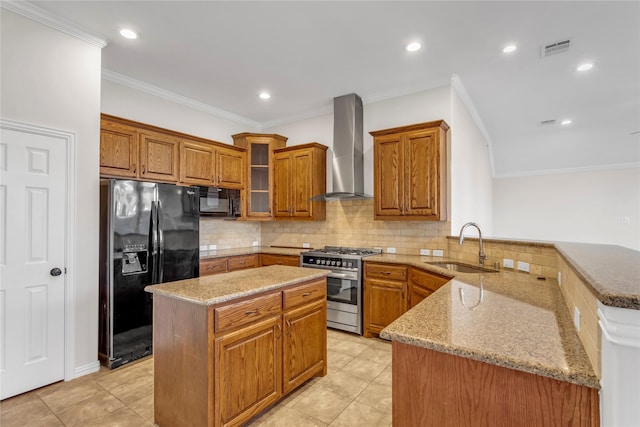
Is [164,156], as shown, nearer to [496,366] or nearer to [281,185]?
[281,185]

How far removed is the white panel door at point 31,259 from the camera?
235 cm

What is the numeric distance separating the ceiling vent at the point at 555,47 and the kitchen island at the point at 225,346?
326 cm

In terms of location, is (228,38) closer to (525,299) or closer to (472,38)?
(472,38)

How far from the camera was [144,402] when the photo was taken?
2.32 meters

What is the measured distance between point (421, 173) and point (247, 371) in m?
2.78

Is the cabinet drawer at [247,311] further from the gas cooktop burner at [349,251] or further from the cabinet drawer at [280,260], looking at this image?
the cabinet drawer at [280,260]

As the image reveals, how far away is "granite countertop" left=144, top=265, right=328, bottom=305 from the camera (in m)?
1.81

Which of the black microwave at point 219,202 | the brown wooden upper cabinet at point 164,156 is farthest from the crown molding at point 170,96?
the black microwave at point 219,202

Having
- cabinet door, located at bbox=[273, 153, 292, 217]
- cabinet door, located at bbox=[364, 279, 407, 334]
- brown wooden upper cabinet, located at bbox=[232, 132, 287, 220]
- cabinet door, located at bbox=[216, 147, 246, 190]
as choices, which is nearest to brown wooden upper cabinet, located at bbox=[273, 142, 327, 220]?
cabinet door, located at bbox=[273, 153, 292, 217]

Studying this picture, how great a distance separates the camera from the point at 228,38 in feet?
9.64

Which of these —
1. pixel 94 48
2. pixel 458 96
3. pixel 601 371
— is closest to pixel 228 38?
pixel 94 48

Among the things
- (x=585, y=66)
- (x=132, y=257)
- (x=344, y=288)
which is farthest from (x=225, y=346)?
Result: (x=585, y=66)

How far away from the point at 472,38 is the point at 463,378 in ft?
9.84

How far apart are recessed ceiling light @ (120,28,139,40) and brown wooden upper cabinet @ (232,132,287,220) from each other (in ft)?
6.78
